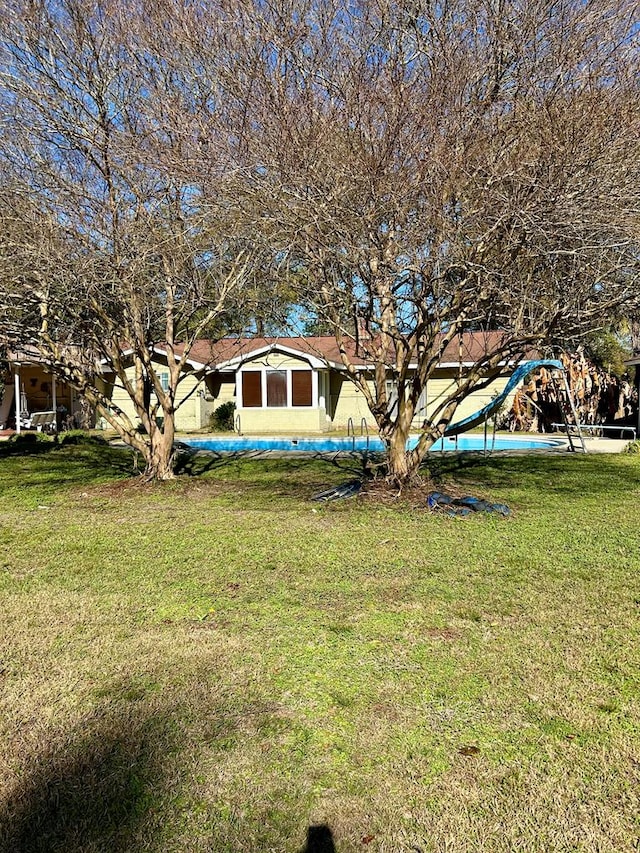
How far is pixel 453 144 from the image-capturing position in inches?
259

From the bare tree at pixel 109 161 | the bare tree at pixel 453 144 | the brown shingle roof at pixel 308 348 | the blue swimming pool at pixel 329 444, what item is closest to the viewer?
the bare tree at pixel 453 144

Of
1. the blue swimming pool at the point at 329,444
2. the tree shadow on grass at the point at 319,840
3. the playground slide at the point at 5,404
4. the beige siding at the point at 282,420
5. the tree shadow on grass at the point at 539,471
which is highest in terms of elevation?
the playground slide at the point at 5,404

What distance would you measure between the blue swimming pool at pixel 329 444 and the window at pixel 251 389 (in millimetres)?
2173

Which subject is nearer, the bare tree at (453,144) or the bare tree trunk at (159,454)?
the bare tree at (453,144)

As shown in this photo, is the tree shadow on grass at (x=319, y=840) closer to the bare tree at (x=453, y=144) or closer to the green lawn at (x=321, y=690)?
the green lawn at (x=321, y=690)

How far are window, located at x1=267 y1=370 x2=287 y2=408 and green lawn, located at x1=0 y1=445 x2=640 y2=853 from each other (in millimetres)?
14199

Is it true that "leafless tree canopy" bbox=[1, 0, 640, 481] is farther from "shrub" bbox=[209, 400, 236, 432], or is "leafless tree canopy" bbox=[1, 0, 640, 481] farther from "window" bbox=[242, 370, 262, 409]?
"shrub" bbox=[209, 400, 236, 432]

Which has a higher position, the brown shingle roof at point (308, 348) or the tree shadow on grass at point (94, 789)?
the brown shingle roof at point (308, 348)

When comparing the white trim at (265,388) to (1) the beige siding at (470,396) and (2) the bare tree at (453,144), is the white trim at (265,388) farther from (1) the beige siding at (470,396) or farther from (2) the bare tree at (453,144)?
(2) the bare tree at (453,144)

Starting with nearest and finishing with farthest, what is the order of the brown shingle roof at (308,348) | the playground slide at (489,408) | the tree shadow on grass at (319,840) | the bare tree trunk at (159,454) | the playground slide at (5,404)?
the tree shadow on grass at (319,840) < the playground slide at (489,408) < the bare tree trunk at (159,454) < the brown shingle roof at (308,348) < the playground slide at (5,404)

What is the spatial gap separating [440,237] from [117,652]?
4889 mm

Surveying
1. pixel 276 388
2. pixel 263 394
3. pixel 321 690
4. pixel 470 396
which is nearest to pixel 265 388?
pixel 263 394

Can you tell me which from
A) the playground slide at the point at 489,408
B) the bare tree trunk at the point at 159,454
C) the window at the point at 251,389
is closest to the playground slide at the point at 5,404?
the window at the point at 251,389

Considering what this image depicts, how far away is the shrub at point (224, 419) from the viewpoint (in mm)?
21328
